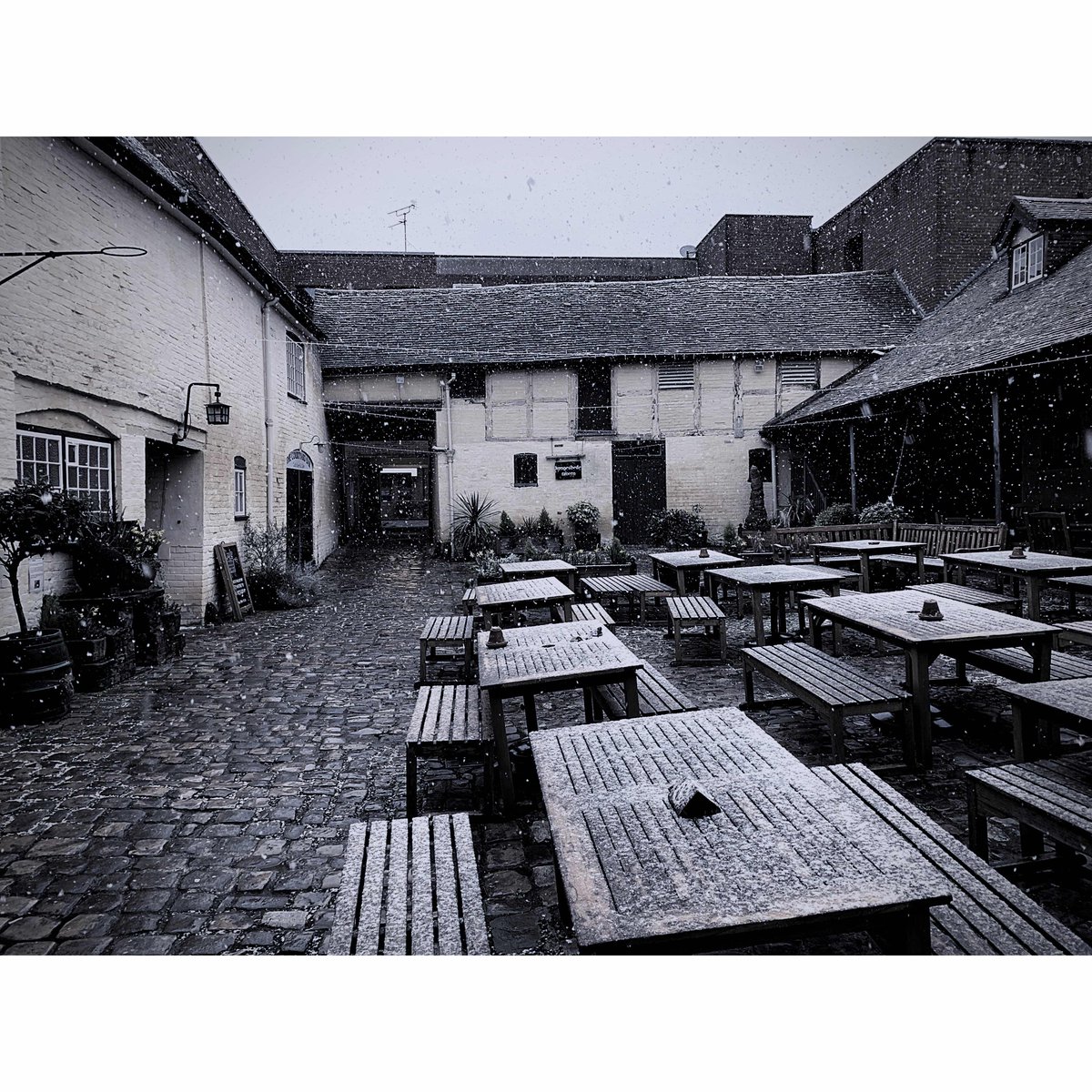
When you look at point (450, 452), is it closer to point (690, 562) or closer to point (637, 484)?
point (637, 484)

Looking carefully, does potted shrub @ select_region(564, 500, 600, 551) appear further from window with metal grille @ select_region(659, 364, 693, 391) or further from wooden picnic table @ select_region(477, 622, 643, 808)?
wooden picnic table @ select_region(477, 622, 643, 808)

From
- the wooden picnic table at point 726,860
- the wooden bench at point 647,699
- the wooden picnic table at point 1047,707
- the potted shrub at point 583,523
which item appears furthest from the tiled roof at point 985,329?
the wooden picnic table at point 726,860

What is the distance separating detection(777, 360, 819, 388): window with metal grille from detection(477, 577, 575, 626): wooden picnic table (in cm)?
1385

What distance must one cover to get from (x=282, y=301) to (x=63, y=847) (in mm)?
11996

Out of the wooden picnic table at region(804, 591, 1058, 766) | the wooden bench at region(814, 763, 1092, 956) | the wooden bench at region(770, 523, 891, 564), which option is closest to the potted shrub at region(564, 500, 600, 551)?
the wooden bench at region(770, 523, 891, 564)

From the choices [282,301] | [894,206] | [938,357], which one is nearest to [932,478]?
[938,357]

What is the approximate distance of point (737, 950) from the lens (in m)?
2.32

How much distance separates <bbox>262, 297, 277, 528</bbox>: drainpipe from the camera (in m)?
12.4

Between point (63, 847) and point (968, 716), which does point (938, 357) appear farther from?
point (63, 847)

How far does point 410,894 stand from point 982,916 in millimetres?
1534

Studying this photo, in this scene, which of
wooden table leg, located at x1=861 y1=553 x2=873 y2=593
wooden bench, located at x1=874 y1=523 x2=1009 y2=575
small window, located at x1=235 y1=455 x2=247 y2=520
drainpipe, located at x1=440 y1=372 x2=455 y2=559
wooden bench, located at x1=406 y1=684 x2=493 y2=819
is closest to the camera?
wooden bench, located at x1=406 y1=684 x2=493 y2=819

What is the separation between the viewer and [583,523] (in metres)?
18.2

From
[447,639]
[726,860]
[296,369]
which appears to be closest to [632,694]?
[726,860]

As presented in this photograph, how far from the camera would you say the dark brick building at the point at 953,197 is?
1064cm
